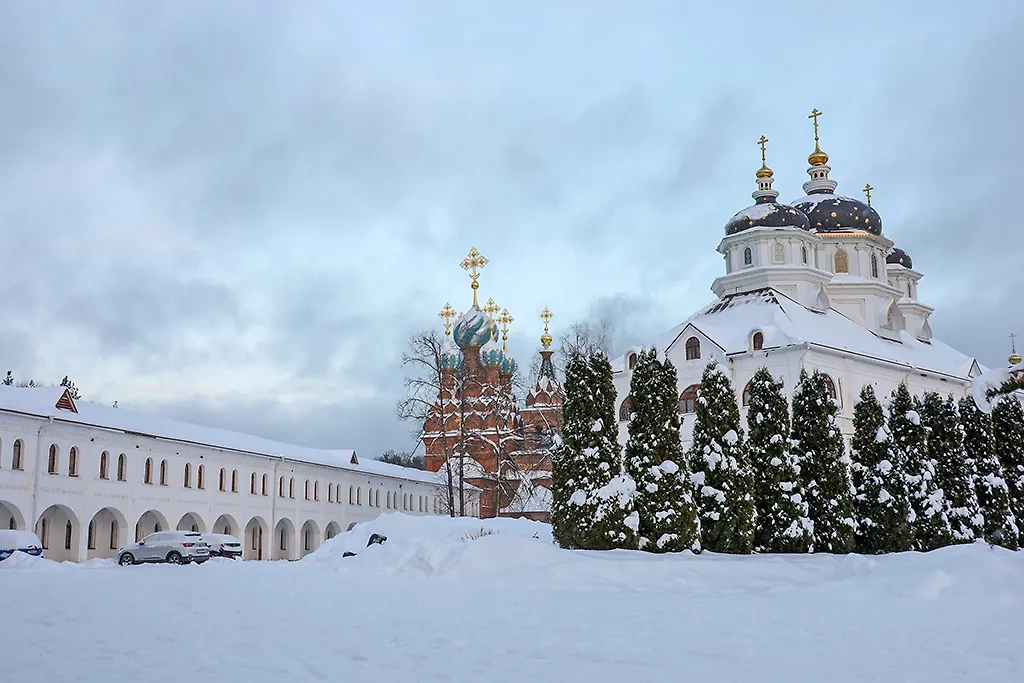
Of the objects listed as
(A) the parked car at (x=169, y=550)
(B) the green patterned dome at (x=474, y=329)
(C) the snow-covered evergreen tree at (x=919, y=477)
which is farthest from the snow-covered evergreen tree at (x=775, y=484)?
(B) the green patterned dome at (x=474, y=329)

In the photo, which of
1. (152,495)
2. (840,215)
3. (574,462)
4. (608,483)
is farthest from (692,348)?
(152,495)

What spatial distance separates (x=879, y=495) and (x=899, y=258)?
4047 centimetres

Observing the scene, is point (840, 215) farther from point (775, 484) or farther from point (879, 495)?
point (775, 484)

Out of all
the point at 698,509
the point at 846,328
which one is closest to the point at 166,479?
the point at 698,509

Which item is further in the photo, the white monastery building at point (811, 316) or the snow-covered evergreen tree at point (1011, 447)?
the white monastery building at point (811, 316)

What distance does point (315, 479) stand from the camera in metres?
52.1

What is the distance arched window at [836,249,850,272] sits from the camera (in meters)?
50.8

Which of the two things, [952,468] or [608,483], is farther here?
[952,468]

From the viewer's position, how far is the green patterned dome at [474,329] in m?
58.2

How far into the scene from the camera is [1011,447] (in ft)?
82.6

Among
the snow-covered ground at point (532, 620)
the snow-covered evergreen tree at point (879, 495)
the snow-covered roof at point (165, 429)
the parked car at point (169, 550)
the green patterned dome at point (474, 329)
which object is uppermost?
the green patterned dome at point (474, 329)

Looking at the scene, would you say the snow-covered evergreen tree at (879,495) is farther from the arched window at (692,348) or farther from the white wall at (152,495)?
the white wall at (152,495)

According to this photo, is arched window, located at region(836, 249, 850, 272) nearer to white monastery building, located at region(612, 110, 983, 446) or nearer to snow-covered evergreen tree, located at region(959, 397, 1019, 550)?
white monastery building, located at region(612, 110, 983, 446)

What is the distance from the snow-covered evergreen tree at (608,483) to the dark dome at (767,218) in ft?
90.3
